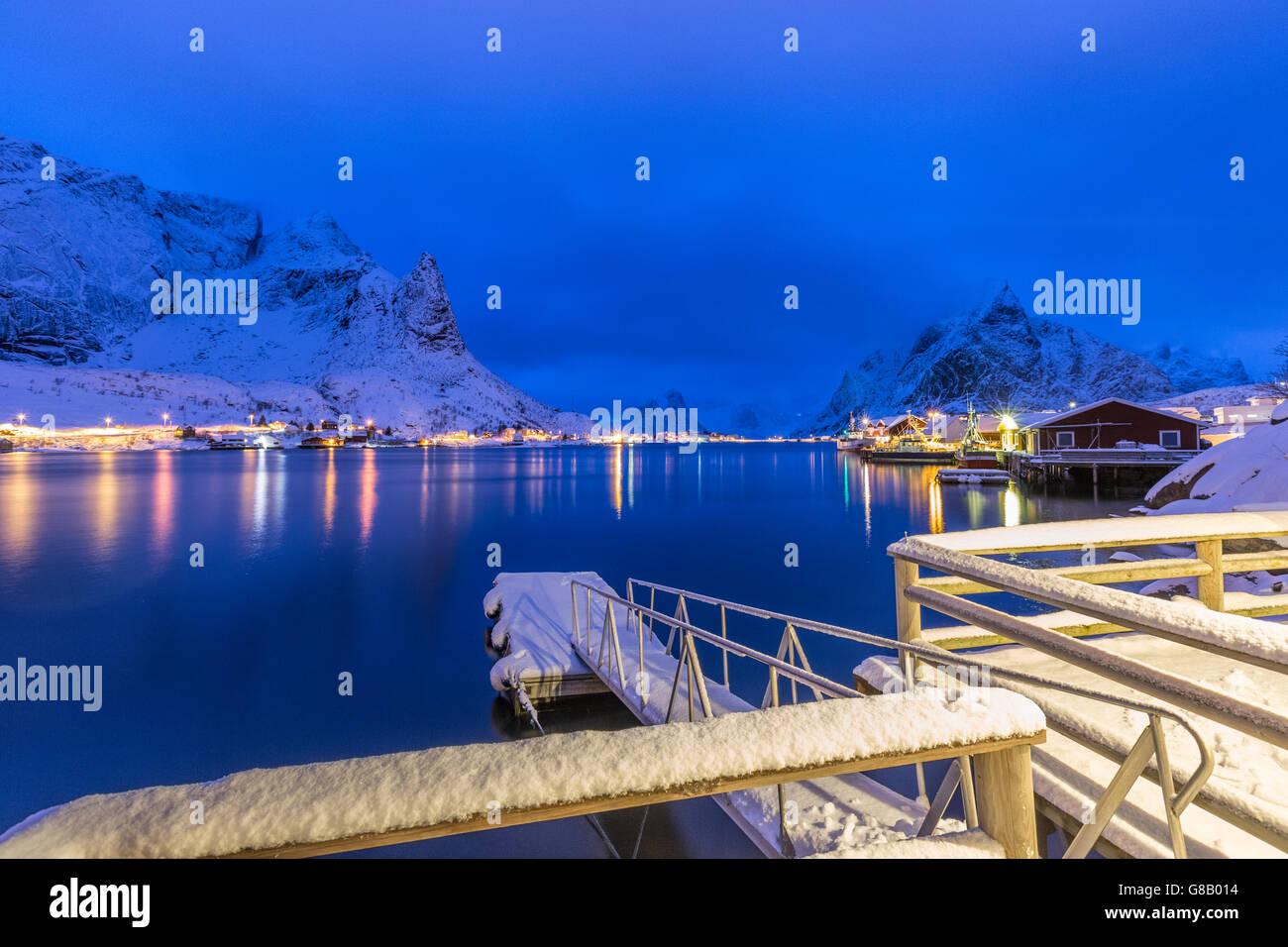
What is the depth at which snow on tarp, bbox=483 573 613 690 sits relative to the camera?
11961 millimetres

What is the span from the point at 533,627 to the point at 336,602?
10802 mm

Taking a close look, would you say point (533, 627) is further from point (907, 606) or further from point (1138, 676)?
point (1138, 676)

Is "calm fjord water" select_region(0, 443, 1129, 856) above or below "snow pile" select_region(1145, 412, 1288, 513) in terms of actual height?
below

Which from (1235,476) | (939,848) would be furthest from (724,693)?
(1235,476)

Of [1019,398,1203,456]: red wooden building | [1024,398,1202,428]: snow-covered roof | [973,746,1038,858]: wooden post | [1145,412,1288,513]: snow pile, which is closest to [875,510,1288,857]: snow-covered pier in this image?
[973,746,1038,858]: wooden post

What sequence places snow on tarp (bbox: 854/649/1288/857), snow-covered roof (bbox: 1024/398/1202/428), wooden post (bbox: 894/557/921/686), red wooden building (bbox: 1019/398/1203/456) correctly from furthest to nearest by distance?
red wooden building (bbox: 1019/398/1203/456)
snow-covered roof (bbox: 1024/398/1202/428)
wooden post (bbox: 894/557/921/686)
snow on tarp (bbox: 854/649/1288/857)

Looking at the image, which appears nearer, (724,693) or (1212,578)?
(1212,578)

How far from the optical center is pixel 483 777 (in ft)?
5.47

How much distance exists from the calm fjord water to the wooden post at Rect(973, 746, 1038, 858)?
22.2 ft

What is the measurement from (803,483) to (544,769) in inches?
2992

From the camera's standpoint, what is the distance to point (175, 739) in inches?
466

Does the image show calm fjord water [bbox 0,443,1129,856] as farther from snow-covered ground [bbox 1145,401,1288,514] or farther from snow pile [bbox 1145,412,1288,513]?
snow pile [bbox 1145,412,1288,513]
